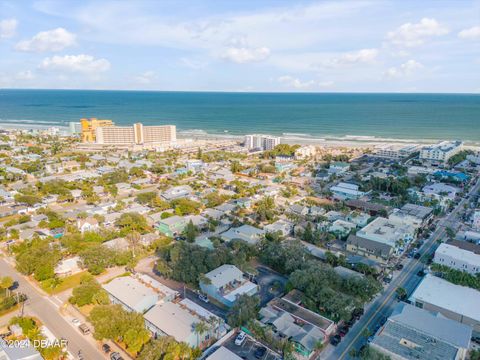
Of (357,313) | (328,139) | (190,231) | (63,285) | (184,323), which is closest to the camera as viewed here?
(184,323)

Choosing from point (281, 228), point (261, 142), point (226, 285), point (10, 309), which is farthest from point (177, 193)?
point (261, 142)

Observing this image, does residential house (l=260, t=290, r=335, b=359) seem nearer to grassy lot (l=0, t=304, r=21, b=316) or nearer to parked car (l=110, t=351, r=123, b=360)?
parked car (l=110, t=351, r=123, b=360)

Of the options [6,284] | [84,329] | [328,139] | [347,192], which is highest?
[328,139]

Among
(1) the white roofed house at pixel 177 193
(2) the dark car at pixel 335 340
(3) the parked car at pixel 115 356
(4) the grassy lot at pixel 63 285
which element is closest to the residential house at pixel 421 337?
(2) the dark car at pixel 335 340

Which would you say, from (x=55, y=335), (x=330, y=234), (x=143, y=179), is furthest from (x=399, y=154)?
(x=55, y=335)

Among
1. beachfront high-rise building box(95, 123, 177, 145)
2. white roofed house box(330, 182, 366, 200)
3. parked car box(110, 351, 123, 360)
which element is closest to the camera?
parked car box(110, 351, 123, 360)

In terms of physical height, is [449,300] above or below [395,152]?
below

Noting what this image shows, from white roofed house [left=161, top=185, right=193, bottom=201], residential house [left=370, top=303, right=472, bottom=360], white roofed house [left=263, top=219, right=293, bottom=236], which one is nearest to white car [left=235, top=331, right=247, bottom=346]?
residential house [left=370, top=303, right=472, bottom=360]

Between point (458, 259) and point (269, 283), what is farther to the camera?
point (458, 259)

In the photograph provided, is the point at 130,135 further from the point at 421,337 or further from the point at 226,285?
the point at 421,337
